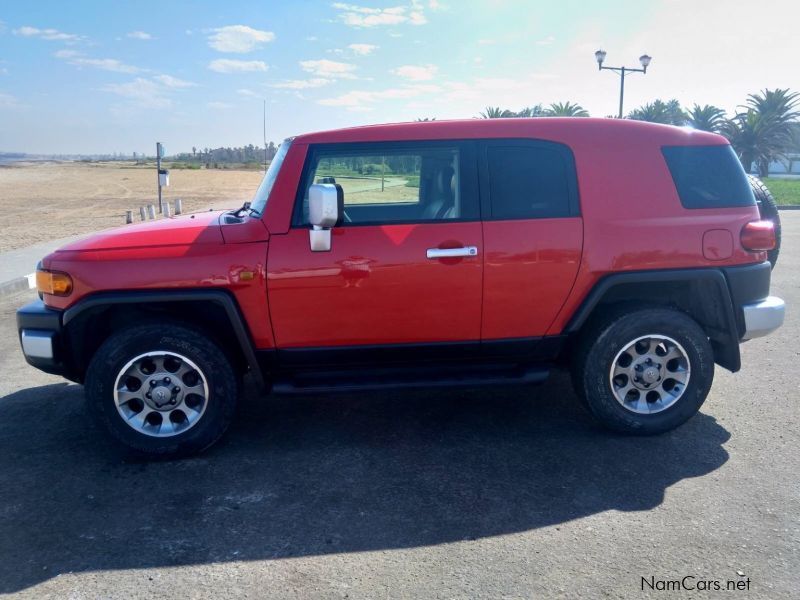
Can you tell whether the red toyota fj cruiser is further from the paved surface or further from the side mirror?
the paved surface

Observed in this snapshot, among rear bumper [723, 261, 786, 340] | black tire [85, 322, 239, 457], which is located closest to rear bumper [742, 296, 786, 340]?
rear bumper [723, 261, 786, 340]

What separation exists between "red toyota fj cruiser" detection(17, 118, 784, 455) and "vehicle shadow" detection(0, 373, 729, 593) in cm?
33

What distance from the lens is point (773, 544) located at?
3078mm

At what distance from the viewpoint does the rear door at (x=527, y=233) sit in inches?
161

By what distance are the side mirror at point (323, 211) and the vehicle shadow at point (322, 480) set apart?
1305 mm

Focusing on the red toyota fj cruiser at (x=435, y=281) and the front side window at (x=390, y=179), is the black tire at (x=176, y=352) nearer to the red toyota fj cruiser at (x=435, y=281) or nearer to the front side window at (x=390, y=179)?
the red toyota fj cruiser at (x=435, y=281)

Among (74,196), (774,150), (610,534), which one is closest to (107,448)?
(610,534)

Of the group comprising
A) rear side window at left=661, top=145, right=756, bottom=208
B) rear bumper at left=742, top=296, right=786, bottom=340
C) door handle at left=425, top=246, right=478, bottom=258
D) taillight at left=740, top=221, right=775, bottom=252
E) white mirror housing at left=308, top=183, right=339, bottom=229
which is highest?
rear side window at left=661, top=145, right=756, bottom=208

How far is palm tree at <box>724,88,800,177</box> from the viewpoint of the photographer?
39906 mm

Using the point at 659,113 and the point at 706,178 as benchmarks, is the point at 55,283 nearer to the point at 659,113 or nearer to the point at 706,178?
the point at 706,178

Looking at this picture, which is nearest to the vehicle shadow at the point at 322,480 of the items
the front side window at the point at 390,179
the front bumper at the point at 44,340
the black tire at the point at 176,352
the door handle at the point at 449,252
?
the black tire at the point at 176,352

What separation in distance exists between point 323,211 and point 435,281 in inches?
32.2

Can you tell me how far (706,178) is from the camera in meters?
4.26

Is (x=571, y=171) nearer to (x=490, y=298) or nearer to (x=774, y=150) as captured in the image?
(x=490, y=298)
